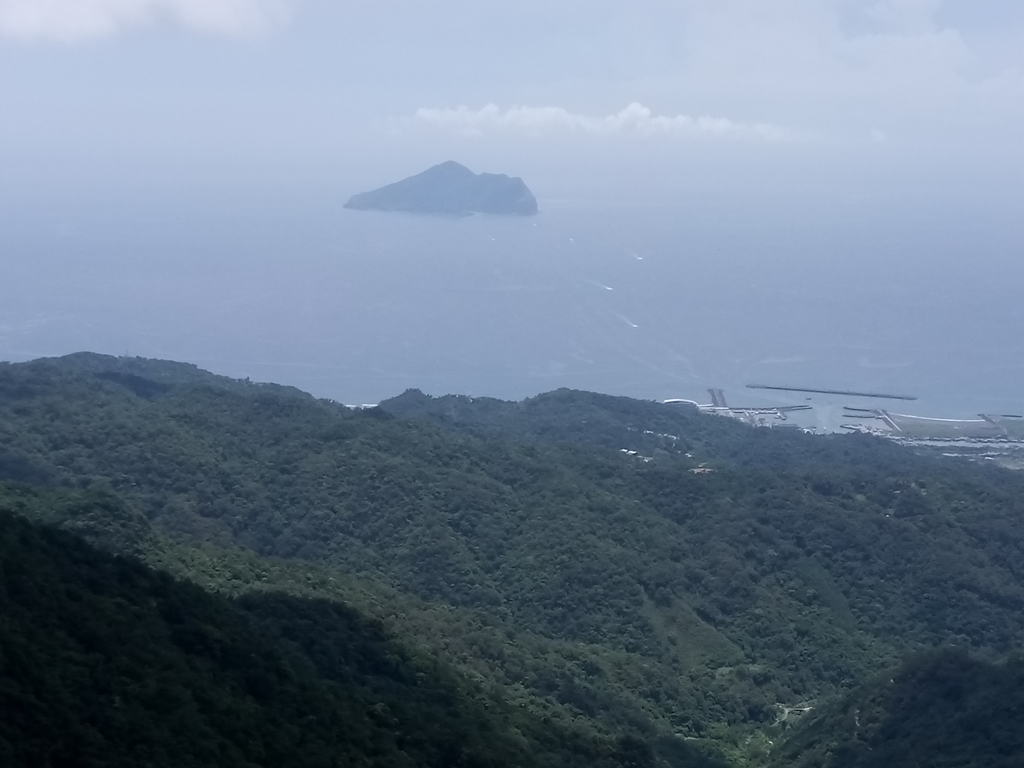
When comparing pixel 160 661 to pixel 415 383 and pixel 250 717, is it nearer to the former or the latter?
pixel 250 717

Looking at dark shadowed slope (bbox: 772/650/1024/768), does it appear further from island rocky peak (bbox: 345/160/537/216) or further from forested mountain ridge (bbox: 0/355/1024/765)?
island rocky peak (bbox: 345/160/537/216)

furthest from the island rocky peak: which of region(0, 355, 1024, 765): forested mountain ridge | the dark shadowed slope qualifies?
the dark shadowed slope

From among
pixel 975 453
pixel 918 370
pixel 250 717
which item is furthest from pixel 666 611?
pixel 918 370

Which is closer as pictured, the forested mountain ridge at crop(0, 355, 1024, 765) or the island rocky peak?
the forested mountain ridge at crop(0, 355, 1024, 765)

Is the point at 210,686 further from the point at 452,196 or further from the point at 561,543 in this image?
the point at 452,196

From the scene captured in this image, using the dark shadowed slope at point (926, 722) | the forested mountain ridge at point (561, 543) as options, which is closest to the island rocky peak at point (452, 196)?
the forested mountain ridge at point (561, 543)

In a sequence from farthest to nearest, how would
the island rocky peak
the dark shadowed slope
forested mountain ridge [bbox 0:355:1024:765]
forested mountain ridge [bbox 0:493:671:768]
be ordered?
1. the island rocky peak
2. forested mountain ridge [bbox 0:355:1024:765]
3. the dark shadowed slope
4. forested mountain ridge [bbox 0:493:671:768]

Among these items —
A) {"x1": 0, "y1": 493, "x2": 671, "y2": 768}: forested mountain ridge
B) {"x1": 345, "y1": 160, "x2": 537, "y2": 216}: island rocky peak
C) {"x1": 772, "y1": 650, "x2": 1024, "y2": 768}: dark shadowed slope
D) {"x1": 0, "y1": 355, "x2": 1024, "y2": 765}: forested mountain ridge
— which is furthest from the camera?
{"x1": 345, "y1": 160, "x2": 537, "y2": 216}: island rocky peak

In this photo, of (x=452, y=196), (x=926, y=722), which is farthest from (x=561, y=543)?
(x=452, y=196)
